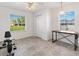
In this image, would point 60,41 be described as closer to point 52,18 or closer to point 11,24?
point 52,18

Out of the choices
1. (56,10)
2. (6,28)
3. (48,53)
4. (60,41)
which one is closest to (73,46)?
(60,41)

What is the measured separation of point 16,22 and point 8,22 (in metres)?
0.15

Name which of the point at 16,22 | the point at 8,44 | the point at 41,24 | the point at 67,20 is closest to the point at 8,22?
the point at 16,22

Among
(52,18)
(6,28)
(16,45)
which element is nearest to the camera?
(6,28)

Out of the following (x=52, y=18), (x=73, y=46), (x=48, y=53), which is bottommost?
(x=48, y=53)

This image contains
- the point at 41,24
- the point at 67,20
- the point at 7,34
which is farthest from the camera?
the point at 41,24

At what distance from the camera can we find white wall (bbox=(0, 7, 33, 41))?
1.48m

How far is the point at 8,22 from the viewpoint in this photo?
1539mm

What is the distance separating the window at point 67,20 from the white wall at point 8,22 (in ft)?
2.21

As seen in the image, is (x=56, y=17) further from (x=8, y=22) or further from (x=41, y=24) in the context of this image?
(x=8, y=22)

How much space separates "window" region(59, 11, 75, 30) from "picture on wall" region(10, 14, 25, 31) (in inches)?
32.8

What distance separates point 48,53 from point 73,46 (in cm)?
55

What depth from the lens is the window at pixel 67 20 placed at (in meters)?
1.62

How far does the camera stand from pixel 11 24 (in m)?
1.56
